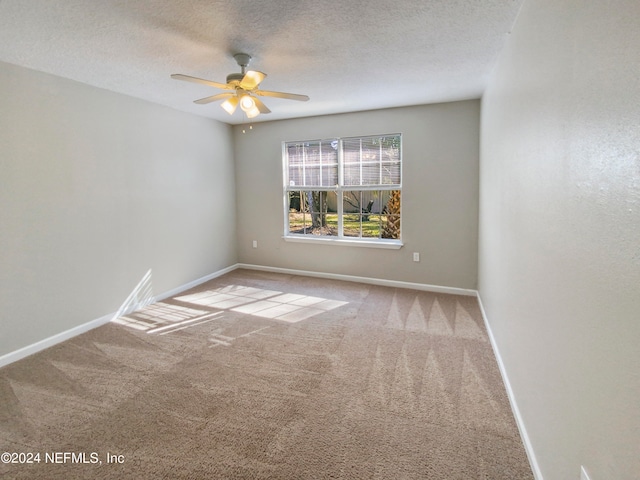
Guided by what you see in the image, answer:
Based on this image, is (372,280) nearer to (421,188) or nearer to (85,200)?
(421,188)

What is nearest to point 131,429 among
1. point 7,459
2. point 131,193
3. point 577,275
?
point 7,459

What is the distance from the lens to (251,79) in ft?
7.75

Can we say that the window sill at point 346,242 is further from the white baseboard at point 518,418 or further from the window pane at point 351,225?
the white baseboard at point 518,418

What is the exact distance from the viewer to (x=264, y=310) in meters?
3.75

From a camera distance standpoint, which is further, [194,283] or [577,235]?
[194,283]

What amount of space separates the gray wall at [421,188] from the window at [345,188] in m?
0.14

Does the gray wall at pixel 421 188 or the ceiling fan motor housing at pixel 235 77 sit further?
the gray wall at pixel 421 188

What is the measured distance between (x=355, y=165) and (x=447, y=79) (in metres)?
1.76

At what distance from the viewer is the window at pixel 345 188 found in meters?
4.48

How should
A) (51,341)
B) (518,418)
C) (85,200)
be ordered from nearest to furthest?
(518,418) → (51,341) → (85,200)

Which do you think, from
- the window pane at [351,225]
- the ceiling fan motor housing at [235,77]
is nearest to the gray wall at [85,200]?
the ceiling fan motor housing at [235,77]

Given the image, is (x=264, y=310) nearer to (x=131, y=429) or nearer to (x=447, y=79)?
(x=131, y=429)

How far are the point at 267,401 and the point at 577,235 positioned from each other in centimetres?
196

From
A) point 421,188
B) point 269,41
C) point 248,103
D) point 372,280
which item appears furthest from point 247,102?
point 372,280
